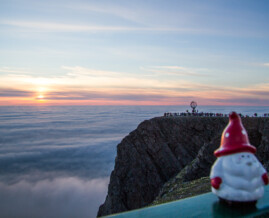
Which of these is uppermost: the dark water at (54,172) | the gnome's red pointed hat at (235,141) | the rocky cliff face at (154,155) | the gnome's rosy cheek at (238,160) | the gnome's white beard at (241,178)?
the gnome's red pointed hat at (235,141)

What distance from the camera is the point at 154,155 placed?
35.5 m

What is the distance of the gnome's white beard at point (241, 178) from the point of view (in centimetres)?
412

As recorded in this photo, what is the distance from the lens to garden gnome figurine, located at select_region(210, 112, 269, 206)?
4.12 m

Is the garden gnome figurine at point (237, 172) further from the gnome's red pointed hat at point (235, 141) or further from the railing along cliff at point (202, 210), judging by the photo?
the railing along cliff at point (202, 210)

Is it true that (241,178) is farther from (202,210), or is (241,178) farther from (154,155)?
(154,155)

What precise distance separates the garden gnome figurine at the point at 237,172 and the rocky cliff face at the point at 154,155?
27150 millimetres

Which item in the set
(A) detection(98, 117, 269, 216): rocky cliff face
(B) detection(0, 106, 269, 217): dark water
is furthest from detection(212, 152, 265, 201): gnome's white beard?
(B) detection(0, 106, 269, 217): dark water

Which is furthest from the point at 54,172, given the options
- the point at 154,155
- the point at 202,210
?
the point at 202,210

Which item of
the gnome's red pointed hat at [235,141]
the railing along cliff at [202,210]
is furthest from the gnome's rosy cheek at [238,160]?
the railing along cliff at [202,210]

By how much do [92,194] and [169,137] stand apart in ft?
70.2

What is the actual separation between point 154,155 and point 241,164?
3193 centimetres

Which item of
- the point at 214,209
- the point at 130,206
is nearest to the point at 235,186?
the point at 214,209

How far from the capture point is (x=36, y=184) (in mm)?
49594

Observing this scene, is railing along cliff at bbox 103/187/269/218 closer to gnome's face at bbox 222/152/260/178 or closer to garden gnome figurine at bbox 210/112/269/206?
garden gnome figurine at bbox 210/112/269/206
